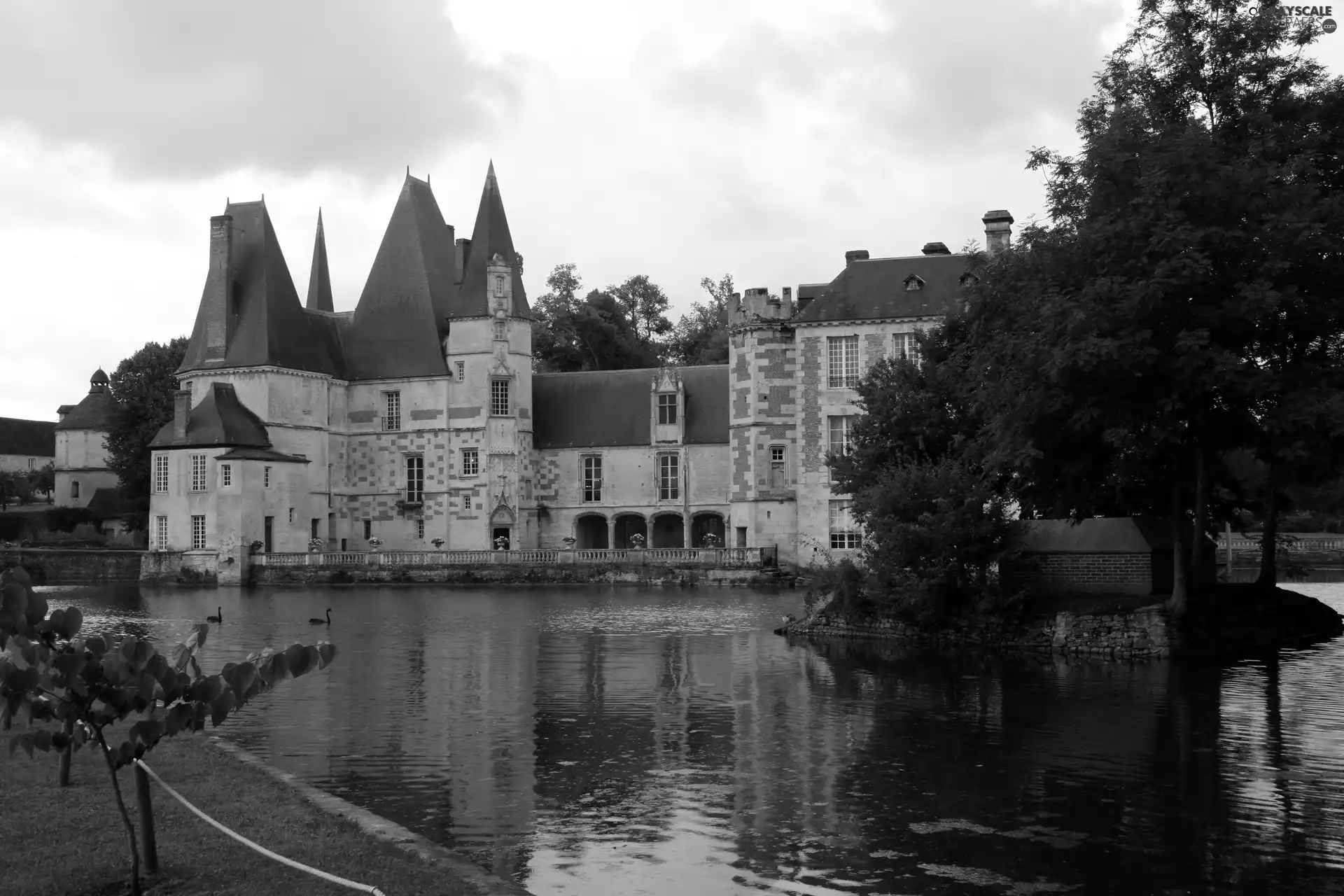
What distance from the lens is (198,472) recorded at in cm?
5803

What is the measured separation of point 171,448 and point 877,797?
5141 cm

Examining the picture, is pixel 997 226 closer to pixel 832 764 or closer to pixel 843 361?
pixel 843 361

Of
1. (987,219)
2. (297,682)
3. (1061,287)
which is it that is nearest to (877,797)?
(297,682)

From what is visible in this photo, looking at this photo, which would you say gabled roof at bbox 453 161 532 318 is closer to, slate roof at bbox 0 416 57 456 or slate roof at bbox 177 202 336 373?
slate roof at bbox 177 202 336 373

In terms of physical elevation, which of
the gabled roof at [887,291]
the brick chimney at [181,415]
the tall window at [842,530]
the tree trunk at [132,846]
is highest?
the gabled roof at [887,291]

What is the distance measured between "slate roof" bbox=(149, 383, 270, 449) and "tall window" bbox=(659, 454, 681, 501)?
56.0 feet

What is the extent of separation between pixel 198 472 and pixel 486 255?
621 inches

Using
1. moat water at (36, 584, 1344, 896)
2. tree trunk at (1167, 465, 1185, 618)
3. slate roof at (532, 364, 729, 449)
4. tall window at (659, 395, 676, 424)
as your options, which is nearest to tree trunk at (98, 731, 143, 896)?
moat water at (36, 584, 1344, 896)

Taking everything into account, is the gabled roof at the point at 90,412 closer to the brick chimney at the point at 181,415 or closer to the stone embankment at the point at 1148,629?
→ the brick chimney at the point at 181,415

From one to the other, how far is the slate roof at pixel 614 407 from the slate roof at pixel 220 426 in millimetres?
12807

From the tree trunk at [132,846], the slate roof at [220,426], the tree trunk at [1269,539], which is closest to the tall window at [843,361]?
the tree trunk at [1269,539]

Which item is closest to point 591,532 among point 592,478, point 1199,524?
point 592,478

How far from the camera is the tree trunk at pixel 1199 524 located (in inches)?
964

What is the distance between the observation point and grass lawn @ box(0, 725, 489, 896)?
27.9 ft
